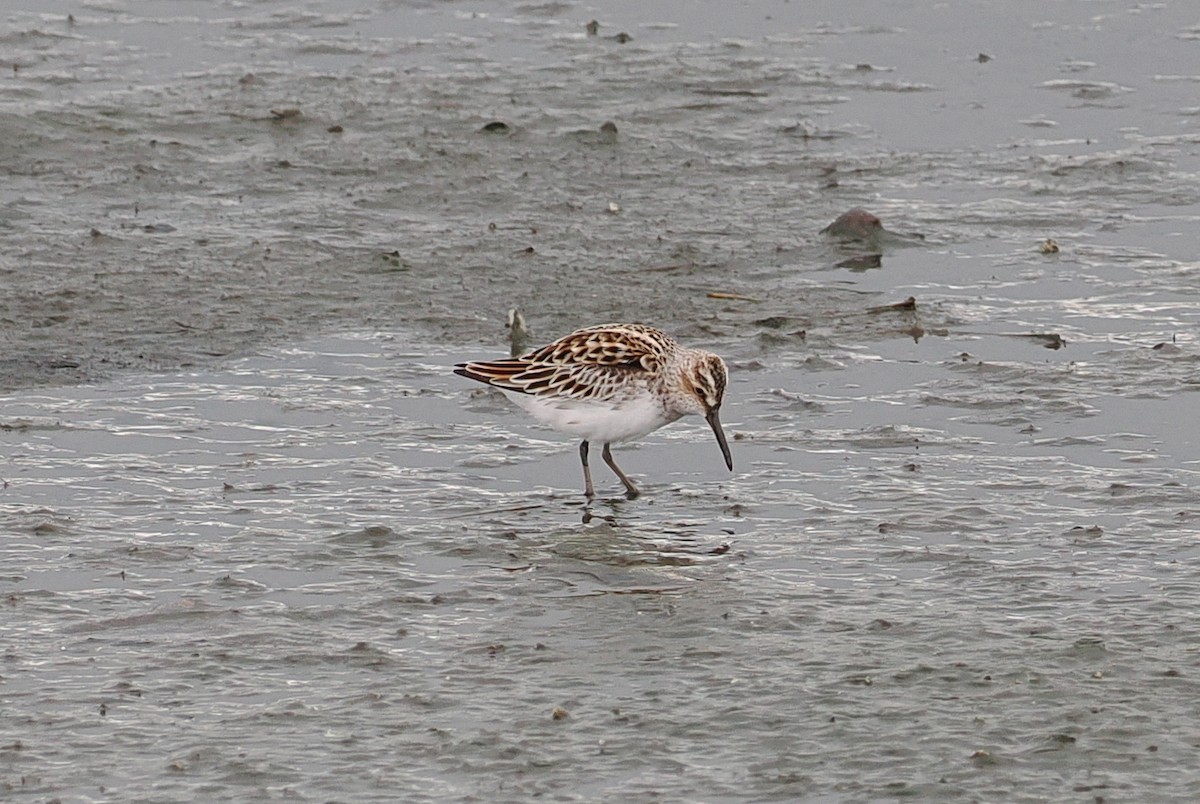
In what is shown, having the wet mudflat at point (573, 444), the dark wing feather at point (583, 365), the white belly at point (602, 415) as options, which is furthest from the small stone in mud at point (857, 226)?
the white belly at point (602, 415)

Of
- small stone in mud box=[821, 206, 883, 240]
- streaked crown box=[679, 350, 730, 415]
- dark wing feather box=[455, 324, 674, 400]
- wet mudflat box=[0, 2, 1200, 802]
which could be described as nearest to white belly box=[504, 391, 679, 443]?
dark wing feather box=[455, 324, 674, 400]

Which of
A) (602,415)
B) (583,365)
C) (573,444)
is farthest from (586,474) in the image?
(573,444)

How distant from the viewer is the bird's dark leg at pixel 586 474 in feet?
35.8

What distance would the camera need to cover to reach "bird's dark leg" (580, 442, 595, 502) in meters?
10.9

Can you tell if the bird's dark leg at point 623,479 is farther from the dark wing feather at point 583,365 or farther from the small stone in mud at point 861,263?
the small stone in mud at point 861,263

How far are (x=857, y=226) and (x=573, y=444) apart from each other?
384 centimetres

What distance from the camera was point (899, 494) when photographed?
10578 mm

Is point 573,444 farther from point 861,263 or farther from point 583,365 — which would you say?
point 861,263

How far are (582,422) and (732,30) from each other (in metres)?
10.3

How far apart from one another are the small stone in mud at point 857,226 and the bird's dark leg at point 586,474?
4.19 meters

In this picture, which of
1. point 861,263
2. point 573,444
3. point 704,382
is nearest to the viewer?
point 704,382

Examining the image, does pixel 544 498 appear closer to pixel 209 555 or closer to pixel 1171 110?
pixel 209 555

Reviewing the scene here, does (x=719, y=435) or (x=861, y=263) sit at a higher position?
(x=861, y=263)

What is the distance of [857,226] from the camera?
14.8 metres
